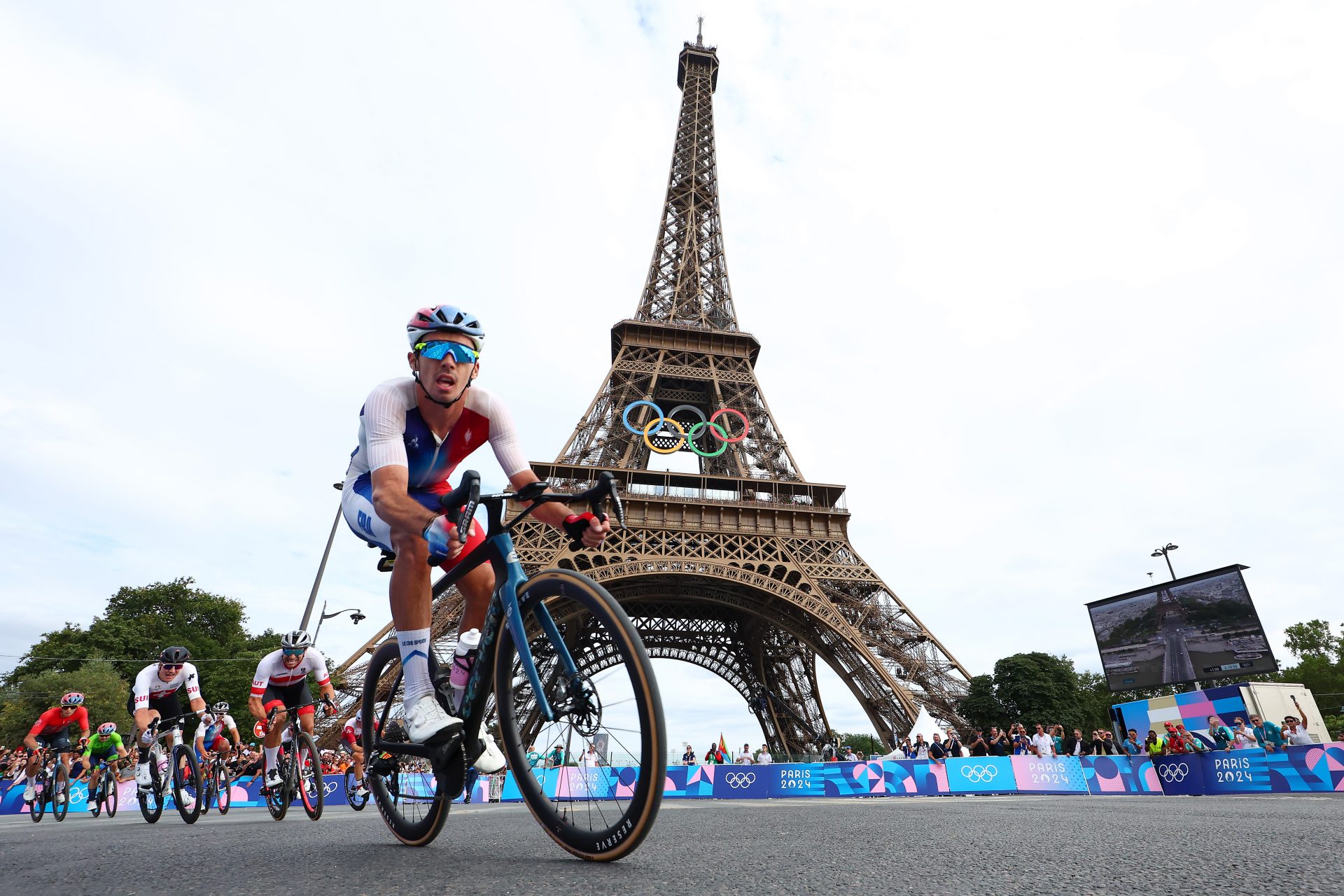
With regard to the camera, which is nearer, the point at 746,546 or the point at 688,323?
the point at 746,546

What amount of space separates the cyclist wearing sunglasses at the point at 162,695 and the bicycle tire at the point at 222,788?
2.89 feet

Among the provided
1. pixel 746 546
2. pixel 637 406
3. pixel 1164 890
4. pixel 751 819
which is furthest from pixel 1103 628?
pixel 1164 890

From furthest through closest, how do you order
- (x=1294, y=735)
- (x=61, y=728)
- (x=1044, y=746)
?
(x=1044, y=746)
(x=1294, y=735)
(x=61, y=728)

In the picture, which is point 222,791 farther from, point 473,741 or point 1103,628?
point 1103,628

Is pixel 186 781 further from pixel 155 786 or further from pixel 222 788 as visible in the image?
pixel 222 788

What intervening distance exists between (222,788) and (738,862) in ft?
28.4

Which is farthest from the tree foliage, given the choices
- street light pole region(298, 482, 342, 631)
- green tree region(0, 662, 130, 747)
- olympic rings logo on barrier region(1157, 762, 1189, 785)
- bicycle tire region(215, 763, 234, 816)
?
olympic rings logo on barrier region(1157, 762, 1189, 785)

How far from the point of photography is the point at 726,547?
29031 mm

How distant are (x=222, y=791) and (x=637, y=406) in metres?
26.0

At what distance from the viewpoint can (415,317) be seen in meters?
3.31

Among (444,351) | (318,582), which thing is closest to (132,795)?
(318,582)

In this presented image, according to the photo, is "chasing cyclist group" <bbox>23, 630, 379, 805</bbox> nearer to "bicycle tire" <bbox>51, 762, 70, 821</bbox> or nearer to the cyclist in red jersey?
the cyclist in red jersey

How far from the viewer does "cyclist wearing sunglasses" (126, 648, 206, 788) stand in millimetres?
7691

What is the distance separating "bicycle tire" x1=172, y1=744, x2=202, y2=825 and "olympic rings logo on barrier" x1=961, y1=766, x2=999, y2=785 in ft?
48.5
